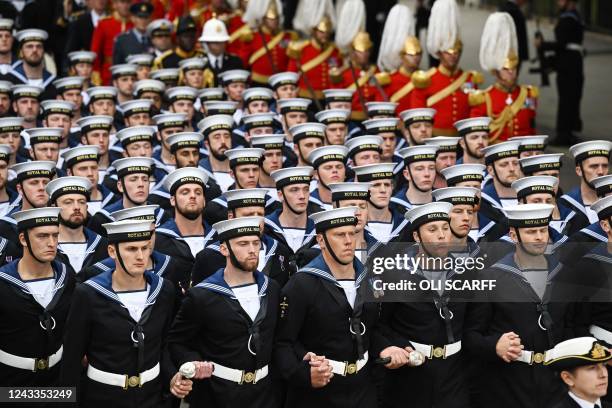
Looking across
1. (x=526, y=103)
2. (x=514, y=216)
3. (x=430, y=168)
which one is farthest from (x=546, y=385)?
(x=526, y=103)

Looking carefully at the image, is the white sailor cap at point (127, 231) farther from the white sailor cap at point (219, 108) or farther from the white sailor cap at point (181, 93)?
the white sailor cap at point (181, 93)

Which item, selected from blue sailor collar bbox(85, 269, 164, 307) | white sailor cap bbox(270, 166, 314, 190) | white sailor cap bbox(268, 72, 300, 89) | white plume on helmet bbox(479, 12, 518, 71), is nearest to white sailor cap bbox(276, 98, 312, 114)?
white sailor cap bbox(268, 72, 300, 89)

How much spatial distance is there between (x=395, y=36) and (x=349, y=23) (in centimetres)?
119

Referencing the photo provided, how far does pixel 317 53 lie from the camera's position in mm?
18250

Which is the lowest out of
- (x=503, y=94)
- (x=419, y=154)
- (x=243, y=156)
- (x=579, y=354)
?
(x=503, y=94)

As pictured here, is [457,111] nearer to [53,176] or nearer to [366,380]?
[53,176]

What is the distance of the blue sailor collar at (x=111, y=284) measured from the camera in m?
8.84

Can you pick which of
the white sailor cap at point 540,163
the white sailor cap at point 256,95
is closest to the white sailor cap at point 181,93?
the white sailor cap at point 256,95

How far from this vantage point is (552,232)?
10.4 meters

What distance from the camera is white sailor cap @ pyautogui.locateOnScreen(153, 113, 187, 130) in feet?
46.0

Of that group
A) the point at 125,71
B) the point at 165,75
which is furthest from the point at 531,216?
the point at 125,71

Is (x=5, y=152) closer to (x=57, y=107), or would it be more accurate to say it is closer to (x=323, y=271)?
(x=57, y=107)

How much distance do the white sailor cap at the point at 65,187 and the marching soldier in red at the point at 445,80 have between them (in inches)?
211

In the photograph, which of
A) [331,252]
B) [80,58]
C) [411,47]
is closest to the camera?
[331,252]
